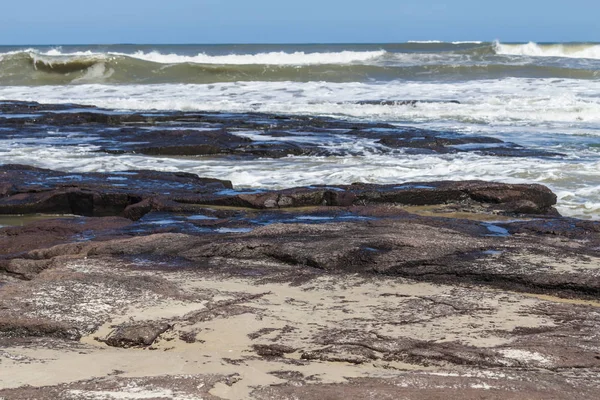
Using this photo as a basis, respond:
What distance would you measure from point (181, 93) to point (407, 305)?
21.1 meters

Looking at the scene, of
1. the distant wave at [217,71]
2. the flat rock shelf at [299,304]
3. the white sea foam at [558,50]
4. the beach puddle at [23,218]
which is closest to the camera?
the flat rock shelf at [299,304]

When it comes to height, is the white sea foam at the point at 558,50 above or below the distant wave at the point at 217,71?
above

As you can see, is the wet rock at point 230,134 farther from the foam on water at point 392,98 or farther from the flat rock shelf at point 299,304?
the flat rock shelf at point 299,304

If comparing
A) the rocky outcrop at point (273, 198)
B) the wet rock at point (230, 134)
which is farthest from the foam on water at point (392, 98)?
the rocky outcrop at point (273, 198)

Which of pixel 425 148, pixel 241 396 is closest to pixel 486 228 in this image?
pixel 241 396

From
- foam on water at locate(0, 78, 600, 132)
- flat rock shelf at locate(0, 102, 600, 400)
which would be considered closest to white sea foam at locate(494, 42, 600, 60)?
foam on water at locate(0, 78, 600, 132)

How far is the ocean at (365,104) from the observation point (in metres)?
10.0

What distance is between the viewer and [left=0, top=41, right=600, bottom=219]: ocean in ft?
32.9

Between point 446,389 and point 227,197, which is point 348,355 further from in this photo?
point 227,197

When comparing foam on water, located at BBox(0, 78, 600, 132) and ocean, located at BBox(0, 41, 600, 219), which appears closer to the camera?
ocean, located at BBox(0, 41, 600, 219)

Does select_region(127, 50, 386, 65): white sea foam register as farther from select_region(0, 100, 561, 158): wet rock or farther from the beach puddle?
the beach puddle

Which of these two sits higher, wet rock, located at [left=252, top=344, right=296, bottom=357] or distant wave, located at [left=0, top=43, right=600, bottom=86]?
wet rock, located at [left=252, top=344, right=296, bottom=357]

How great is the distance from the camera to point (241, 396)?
2822mm

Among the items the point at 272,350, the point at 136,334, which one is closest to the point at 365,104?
the point at 136,334
